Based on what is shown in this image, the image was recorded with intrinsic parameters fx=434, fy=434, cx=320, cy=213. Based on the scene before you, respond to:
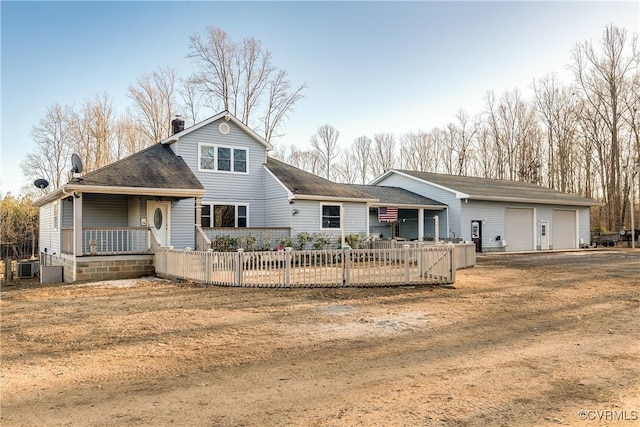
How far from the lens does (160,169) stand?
651 inches

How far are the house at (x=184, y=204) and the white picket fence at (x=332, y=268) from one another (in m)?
4.03

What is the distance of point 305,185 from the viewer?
20203 millimetres

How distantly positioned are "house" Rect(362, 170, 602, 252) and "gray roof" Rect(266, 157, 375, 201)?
7.38 metres

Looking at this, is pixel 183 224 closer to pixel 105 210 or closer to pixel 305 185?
pixel 105 210

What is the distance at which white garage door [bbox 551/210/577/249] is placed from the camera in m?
29.6

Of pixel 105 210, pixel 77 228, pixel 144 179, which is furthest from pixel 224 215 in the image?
pixel 77 228

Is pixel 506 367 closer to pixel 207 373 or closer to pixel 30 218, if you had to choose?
pixel 207 373

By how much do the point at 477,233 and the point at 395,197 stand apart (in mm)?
5299

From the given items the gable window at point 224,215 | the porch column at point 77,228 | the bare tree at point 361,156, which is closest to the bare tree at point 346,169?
the bare tree at point 361,156

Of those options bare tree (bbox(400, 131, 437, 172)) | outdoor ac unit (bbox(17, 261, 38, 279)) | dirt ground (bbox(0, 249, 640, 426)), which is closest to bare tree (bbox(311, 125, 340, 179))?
bare tree (bbox(400, 131, 437, 172))

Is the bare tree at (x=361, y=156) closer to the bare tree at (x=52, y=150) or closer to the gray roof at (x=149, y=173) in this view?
the bare tree at (x=52, y=150)

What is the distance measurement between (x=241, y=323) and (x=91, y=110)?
109 feet

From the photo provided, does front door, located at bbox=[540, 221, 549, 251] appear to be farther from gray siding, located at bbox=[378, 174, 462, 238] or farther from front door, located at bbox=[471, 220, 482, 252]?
gray siding, located at bbox=[378, 174, 462, 238]

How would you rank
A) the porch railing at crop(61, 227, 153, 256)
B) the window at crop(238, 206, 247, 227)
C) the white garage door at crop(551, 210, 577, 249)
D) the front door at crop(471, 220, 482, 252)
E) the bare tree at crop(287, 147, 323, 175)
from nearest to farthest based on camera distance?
1. the porch railing at crop(61, 227, 153, 256)
2. the window at crop(238, 206, 247, 227)
3. the front door at crop(471, 220, 482, 252)
4. the white garage door at crop(551, 210, 577, 249)
5. the bare tree at crop(287, 147, 323, 175)
